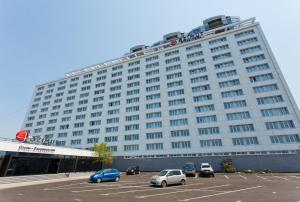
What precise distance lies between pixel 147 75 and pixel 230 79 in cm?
2696

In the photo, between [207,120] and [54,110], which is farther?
[54,110]

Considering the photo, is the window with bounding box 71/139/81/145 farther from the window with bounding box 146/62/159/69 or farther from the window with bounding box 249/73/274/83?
the window with bounding box 249/73/274/83

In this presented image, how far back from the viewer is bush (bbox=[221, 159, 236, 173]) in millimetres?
41478

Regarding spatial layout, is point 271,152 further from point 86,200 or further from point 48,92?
point 48,92

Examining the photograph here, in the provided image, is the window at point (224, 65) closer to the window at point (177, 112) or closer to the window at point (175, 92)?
the window at point (175, 92)

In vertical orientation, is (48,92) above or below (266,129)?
above

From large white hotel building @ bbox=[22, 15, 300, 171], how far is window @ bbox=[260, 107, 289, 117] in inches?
8.0

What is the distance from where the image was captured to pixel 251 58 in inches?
2021

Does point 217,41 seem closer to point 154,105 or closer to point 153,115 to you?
point 154,105

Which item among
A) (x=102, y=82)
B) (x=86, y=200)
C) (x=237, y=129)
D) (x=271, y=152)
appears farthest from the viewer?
(x=102, y=82)

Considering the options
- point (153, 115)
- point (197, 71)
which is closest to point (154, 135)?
point (153, 115)

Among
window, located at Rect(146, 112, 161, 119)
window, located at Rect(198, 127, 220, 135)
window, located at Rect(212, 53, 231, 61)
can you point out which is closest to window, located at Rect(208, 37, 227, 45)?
window, located at Rect(212, 53, 231, 61)

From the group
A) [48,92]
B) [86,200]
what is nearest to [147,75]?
[48,92]

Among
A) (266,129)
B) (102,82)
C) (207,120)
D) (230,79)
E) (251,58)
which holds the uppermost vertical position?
(102,82)
